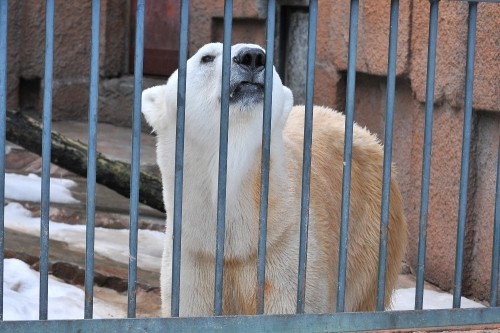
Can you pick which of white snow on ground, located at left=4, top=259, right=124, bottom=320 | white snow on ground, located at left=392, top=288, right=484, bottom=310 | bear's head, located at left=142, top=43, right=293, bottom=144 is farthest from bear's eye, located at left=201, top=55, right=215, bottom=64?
white snow on ground, located at left=392, top=288, right=484, bottom=310

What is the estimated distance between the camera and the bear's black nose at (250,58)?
2963mm

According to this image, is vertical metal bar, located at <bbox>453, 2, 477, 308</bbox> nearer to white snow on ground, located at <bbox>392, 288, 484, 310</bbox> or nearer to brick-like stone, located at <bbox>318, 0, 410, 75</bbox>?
white snow on ground, located at <bbox>392, 288, 484, 310</bbox>

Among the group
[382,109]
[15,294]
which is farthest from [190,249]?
[382,109]

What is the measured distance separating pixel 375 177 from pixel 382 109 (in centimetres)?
185

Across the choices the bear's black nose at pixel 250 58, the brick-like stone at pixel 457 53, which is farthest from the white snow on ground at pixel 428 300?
the bear's black nose at pixel 250 58

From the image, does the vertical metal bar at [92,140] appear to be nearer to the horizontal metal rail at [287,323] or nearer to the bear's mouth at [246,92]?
the horizontal metal rail at [287,323]

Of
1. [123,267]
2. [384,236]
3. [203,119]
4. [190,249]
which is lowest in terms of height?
[123,267]

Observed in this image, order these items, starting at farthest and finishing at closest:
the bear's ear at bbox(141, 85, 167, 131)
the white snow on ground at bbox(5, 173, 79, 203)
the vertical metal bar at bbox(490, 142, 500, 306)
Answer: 1. the white snow on ground at bbox(5, 173, 79, 203)
2. the bear's ear at bbox(141, 85, 167, 131)
3. the vertical metal bar at bbox(490, 142, 500, 306)

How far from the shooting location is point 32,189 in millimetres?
6316

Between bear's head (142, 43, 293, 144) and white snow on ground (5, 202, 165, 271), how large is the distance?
189cm

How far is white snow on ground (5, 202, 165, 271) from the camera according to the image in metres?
5.22

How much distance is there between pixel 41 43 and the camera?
882cm

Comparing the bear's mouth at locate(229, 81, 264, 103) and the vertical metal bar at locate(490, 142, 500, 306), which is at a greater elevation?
the bear's mouth at locate(229, 81, 264, 103)

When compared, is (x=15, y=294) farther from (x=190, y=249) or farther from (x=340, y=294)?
(x=340, y=294)
